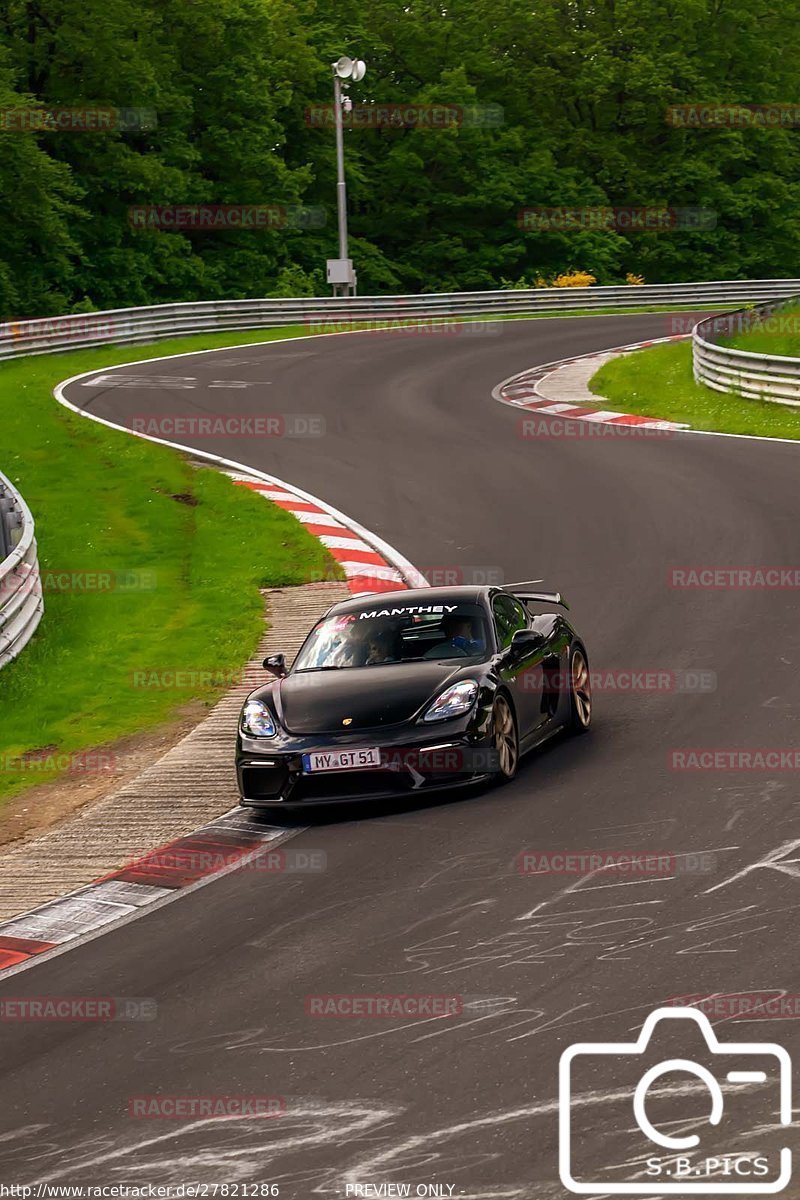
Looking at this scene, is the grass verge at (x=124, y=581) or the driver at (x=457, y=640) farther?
the grass verge at (x=124, y=581)

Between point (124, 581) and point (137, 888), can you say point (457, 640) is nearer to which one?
point (137, 888)

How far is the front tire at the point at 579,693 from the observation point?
1280 centimetres

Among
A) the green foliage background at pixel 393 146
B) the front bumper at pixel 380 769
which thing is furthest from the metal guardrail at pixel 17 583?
the green foliage background at pixel 393 146

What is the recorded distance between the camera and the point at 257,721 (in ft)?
38.1

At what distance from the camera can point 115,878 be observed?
1034cm

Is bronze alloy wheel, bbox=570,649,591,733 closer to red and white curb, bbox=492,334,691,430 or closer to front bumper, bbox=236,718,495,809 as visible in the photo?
front bumper, bbox=236,718,495,809

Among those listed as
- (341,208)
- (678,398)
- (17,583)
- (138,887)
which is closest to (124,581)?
(17,583)

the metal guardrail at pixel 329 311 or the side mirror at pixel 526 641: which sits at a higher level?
the side mirror at pixel 526 641

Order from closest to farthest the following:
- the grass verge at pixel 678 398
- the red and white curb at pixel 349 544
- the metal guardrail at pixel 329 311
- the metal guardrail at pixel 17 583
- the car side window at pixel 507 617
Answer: the car side window at pixel 507 617
the metal guardrail at pixel 17 583
the red and white curb at pixel 349 544
the grass verge at pixel 678 398
the metal guardrail at pixel 329 311

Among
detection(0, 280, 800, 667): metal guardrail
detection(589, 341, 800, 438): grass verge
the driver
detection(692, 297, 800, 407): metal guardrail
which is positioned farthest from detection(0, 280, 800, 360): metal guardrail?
the driver

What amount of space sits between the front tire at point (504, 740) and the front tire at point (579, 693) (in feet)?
3.55

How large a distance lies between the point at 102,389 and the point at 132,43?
27.4m

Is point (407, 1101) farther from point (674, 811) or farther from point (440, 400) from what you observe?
point (440, 400)

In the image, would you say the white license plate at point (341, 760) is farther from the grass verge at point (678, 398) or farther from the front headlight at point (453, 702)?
the grass verge at point (678, 398)
